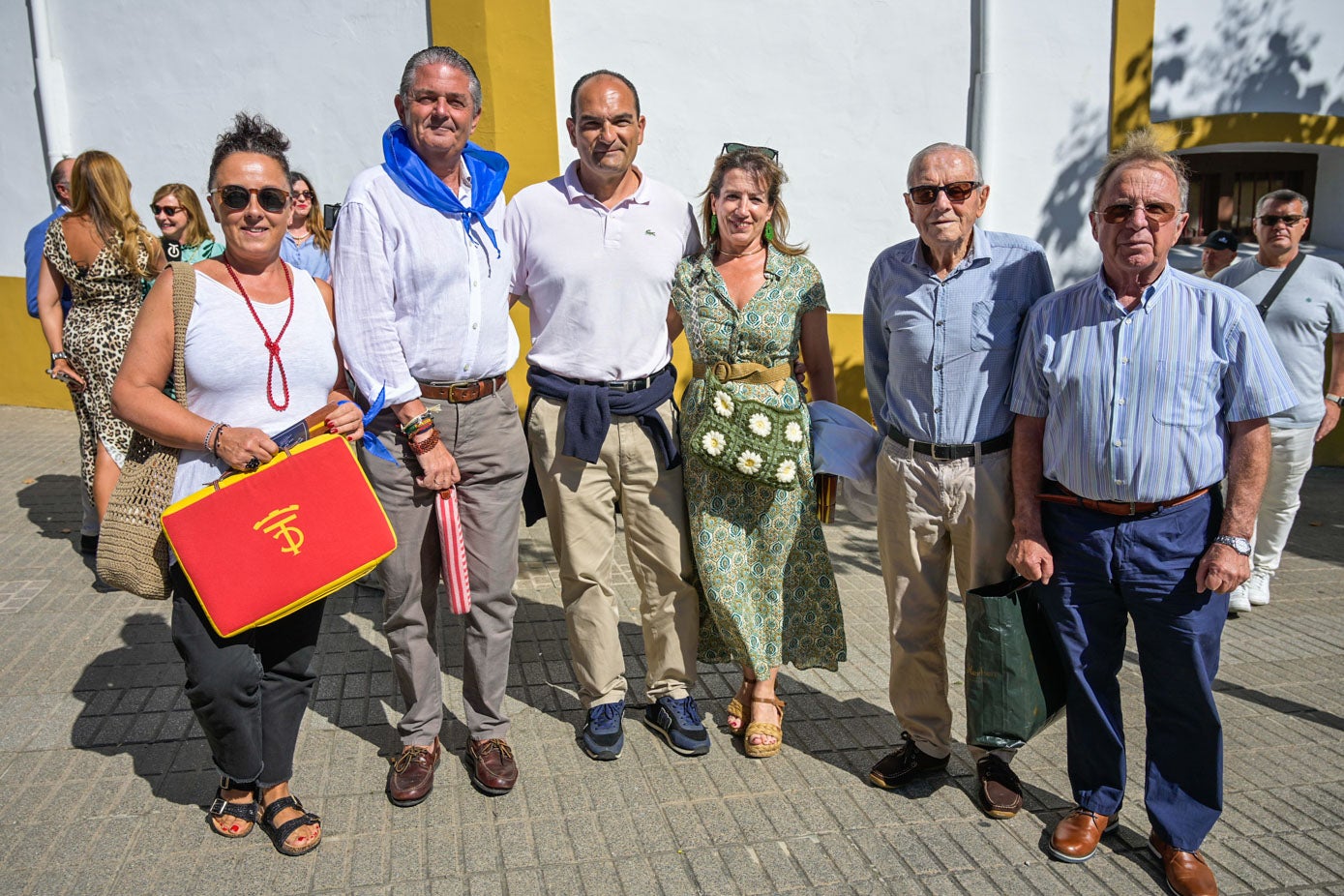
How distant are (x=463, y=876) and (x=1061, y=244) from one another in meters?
6.86

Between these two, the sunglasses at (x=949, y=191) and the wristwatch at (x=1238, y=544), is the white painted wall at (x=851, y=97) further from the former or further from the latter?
the wristwatch at (x=1238, y=544)

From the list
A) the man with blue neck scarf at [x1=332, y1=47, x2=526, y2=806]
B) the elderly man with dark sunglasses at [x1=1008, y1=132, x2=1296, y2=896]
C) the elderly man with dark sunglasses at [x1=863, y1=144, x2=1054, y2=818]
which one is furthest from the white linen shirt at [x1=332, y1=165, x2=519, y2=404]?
the elderly man with dark sunglasses at [x1=1008, y1=132, x2=1296, y2=896]

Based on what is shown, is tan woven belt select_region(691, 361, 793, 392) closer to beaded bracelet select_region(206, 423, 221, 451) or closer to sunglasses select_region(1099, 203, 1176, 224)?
sunglasses select_region(1099, 203, 1176, 224)

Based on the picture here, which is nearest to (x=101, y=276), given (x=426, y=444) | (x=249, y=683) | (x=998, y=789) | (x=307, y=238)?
(x=307, y=238)

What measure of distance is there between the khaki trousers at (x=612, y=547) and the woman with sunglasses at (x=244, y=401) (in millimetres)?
826

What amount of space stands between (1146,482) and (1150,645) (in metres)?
0.51

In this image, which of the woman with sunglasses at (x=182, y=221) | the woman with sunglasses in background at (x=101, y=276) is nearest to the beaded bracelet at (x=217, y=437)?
the woman with sunglasses in background at (x=101, y=276)

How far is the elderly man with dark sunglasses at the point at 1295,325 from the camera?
510 centimetres

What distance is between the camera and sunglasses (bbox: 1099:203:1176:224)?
2.71 m

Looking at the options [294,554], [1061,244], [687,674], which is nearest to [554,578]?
[687,674]

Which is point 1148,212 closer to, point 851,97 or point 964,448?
point 964,448

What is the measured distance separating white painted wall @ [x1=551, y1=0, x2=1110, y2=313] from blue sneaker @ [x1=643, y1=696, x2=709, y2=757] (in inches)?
182

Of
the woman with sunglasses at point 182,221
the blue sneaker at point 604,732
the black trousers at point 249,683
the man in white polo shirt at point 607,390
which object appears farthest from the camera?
the woman with sunglasses at point 182,221

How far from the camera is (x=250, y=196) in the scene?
2.77m
